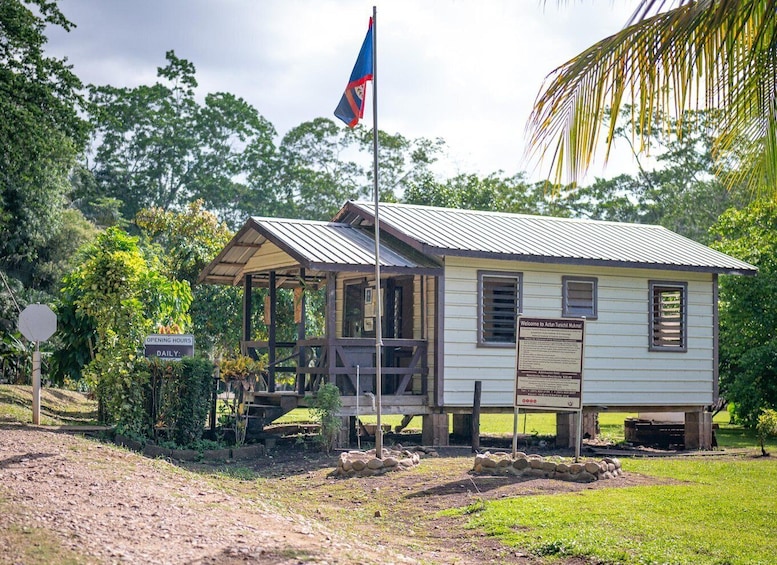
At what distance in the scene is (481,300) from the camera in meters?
19.1

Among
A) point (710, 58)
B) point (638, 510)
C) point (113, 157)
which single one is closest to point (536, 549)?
→ point (638, 510)

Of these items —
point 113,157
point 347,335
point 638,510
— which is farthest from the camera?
point 113,157

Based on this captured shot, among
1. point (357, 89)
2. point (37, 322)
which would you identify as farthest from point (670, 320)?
point (37, 322)

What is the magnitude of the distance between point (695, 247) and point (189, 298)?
11487 millimetres

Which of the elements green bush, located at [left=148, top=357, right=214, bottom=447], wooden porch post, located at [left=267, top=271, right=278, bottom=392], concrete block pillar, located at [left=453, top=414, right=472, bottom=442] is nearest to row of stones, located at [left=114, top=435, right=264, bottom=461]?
green bush, located at [left=148, top=357, right=214, bottom=447]

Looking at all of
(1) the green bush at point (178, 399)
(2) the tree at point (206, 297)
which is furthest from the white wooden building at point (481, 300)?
(2) the tree at point (206, 297)

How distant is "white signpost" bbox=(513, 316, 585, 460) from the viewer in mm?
14602

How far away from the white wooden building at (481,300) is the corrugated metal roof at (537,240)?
43 mm

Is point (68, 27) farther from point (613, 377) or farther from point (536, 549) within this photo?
point (536, 549)

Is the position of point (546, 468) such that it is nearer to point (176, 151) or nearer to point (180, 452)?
point (180, 452)

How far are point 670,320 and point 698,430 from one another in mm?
2394

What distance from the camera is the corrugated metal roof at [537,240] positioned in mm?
19000

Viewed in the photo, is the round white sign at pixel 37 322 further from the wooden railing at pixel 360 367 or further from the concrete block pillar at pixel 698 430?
the concrete block pillar at pixel 698 430

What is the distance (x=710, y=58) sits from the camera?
7648 millimetres
